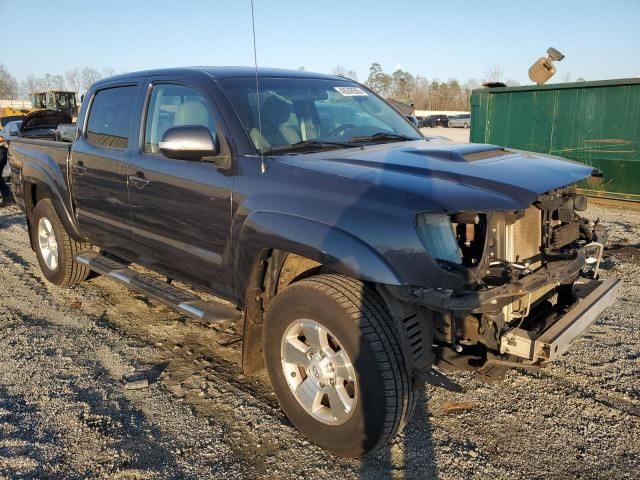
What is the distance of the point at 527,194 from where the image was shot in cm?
251

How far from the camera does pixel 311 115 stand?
3.81 meters

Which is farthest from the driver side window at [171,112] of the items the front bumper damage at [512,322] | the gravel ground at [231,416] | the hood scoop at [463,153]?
the front bumper damage at [512,322]

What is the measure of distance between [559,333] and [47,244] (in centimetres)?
529

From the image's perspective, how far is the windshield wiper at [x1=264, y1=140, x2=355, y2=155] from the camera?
3.30 meters

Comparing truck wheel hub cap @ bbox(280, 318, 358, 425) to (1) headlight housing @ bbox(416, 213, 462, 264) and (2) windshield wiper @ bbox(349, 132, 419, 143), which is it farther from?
(2) windshield wiper @ bbox(349, 132, 419, 143)

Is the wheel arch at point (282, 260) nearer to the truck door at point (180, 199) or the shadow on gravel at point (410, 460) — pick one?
the truck door at point (180, 199)

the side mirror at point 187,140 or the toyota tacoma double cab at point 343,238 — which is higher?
the side mirror at point 187,140

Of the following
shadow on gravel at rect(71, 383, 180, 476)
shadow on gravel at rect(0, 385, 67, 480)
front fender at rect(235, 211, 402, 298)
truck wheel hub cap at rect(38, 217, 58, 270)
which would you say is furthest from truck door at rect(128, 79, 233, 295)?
truck wheel hub cap at rect(38, 217, 58, 270)

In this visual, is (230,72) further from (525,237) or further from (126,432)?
(126,432)

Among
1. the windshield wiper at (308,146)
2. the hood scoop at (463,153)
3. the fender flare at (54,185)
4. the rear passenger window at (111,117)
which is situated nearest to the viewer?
the hood scoop at (463,153)

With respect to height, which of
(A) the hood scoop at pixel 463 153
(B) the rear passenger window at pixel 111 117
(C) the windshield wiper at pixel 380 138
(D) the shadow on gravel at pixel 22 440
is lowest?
(D) the shadow on gravel at pixel 22 440

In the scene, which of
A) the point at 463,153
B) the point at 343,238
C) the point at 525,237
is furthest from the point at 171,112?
the point at 525,237

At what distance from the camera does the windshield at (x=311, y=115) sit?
3420mm

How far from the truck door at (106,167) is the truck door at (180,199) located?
199 mm
